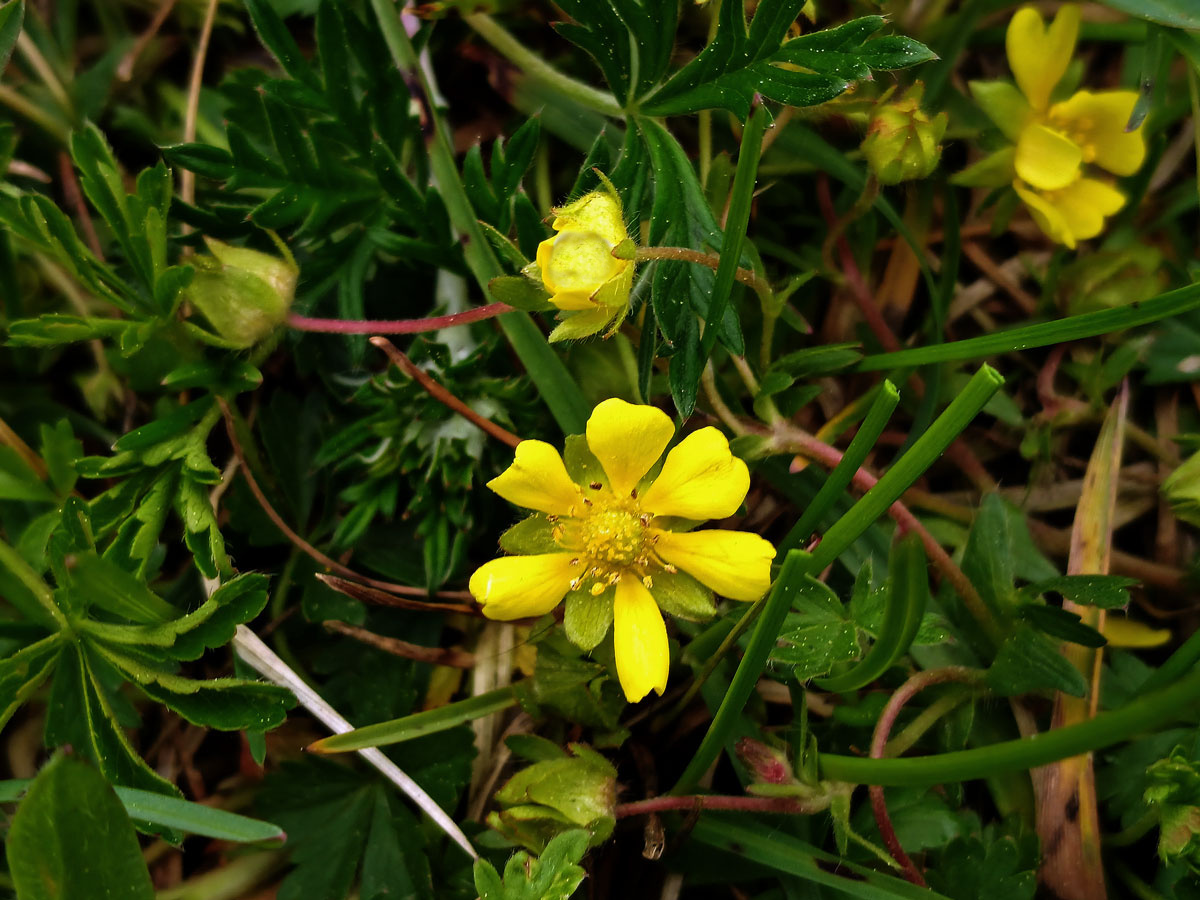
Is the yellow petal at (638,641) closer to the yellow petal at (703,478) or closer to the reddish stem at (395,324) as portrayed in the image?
the yellow petal at (703,478)

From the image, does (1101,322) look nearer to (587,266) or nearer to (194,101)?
(587,266)

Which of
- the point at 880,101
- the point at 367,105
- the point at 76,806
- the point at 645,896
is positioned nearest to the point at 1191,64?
the point at 880,101

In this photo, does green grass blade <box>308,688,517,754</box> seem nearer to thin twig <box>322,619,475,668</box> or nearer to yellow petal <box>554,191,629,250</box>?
thin twig <box>322,619,475,668</box>

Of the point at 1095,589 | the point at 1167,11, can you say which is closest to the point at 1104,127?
the point at 1167,11

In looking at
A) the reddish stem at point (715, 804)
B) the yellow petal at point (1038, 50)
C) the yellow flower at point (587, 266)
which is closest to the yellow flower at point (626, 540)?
the yellow flower at point (587, 266)

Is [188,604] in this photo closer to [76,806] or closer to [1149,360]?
[76,806]

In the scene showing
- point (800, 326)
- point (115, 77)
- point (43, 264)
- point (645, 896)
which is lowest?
point (645, 896)
